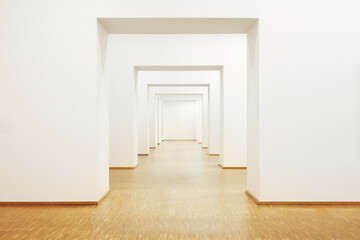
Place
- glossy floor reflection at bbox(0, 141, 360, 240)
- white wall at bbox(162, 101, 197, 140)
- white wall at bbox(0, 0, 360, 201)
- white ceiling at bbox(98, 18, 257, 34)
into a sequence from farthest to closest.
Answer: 1. white wall at bbox(162, 101, 197, 140)
2. white ceiling at bbox(98, 18, 257, 34)
3. white wall at bbox(0, 0, 360, 201)
4. glossy floor reflection at bbox(0, 141, 360, 240)

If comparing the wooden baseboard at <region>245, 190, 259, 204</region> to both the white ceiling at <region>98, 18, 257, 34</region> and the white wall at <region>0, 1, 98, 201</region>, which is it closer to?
the white wall at <region>0, 1, 98, 201</region>

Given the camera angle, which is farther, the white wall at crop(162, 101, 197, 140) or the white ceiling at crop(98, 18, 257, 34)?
the white wall at crop(162, 101, 197, 140)

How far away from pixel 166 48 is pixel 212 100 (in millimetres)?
3725

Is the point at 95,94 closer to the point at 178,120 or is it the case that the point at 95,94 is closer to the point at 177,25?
the point at 177,25

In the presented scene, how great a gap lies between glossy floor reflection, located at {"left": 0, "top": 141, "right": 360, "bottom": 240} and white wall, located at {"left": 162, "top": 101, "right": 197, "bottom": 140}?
866 inches

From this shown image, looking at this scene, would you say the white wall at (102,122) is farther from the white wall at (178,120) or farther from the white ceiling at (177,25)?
the white wall at (178,120)

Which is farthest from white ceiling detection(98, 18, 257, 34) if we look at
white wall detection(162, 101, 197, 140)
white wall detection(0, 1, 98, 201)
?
white wall detection(162, 101, 197, 140)

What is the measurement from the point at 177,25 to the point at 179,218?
10.6 ft

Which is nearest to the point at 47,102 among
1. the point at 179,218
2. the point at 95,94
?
the point at 95,94

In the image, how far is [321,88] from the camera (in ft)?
18.1

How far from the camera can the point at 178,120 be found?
1137 inches

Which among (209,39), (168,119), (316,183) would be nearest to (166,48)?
(209,39)

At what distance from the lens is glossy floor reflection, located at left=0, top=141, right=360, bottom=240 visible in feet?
13.5

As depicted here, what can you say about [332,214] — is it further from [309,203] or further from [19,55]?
[19,55]
